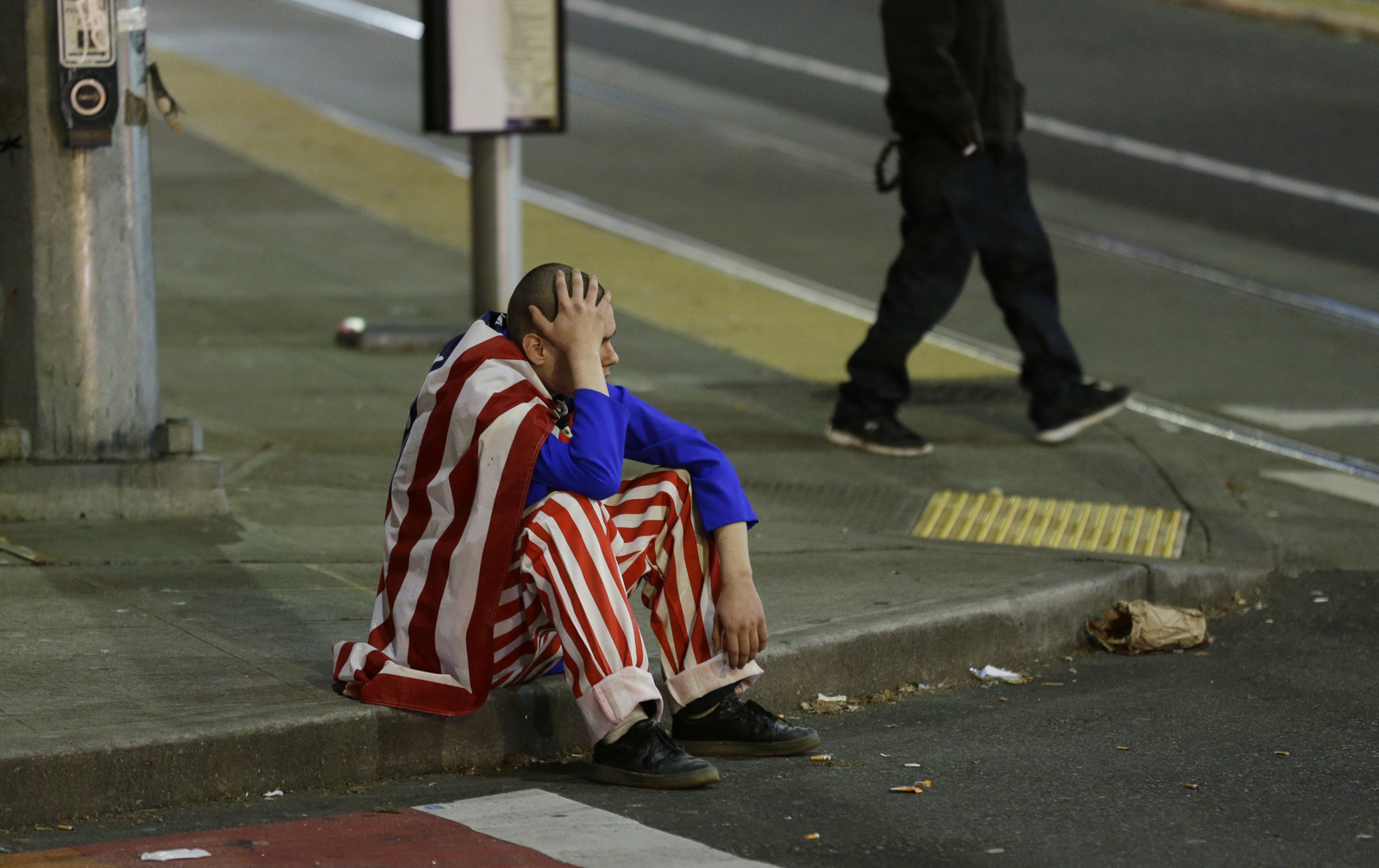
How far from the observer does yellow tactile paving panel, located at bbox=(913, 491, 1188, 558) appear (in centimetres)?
591

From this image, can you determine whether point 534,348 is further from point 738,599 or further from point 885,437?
point 885,437

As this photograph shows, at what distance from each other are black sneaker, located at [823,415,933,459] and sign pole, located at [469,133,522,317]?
2036 mm

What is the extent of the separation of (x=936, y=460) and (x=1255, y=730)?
107 inches

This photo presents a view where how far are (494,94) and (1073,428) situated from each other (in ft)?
9.24

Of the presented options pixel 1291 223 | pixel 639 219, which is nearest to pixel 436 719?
pixel 639 219

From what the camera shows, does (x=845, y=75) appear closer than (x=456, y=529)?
No

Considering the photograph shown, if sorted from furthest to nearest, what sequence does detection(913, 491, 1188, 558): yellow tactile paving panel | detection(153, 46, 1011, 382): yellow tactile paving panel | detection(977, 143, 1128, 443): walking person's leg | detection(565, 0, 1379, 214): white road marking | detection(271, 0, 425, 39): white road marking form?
detection(271, 0, 425, 39): white road marking → detection(565, 0, 1379, 214): white road marking → detection(153, 46, 1011, 382): yellow tactile paving panel → detection(977, 143, 1128, 443): walking person's leg → detection(913, 491, 1188, 558): yellow tactile paving panel

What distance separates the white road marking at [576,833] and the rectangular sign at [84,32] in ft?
8.51

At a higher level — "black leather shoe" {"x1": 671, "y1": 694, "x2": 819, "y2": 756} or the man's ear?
the man's ear

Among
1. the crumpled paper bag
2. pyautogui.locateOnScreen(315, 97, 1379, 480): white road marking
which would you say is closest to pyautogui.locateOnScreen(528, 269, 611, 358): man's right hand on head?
the crumpled paper bag

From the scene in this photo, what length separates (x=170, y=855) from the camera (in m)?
3.33

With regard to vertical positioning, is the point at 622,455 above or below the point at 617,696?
above

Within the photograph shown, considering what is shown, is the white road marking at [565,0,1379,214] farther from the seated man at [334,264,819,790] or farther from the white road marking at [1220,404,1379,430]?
the seated man at [334,264,819,790]

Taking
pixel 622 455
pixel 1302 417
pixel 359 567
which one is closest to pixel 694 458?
pixel 622 455
